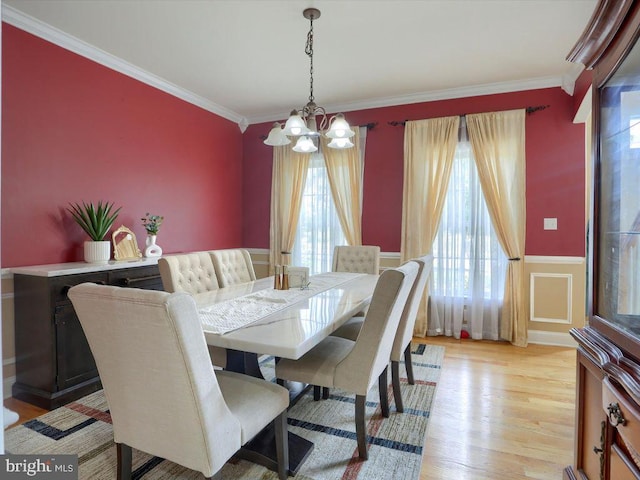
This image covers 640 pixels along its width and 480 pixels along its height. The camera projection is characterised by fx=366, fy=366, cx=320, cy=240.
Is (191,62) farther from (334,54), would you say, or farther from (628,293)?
(628,293)

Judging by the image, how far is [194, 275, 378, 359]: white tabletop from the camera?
58.7 inches

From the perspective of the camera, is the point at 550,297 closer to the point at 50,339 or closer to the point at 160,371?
the point at 160,371

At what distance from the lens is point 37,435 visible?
2.11 meters

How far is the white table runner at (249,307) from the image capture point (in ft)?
5.67

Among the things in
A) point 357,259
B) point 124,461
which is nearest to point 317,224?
point 357,259

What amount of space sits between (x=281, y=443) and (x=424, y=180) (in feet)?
10.2

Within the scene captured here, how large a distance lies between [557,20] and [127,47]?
329 cm

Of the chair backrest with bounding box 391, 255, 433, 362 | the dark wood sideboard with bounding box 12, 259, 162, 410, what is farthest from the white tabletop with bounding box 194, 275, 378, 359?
the dark wood sideboard with bounding box 12, 259, 162, 410

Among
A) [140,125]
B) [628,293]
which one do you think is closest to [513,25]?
[628,293]

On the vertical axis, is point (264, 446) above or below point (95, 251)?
below

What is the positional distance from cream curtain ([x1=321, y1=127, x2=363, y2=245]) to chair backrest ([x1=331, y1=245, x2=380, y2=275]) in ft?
2.03

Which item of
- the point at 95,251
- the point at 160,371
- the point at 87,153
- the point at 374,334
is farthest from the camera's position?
the point at 87,153

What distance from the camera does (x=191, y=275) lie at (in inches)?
108

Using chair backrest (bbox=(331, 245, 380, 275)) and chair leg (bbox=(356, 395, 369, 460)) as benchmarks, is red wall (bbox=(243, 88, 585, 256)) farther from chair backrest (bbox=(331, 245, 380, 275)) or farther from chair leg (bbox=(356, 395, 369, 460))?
chair leg (bbox=(356, 395, 369, 460))
